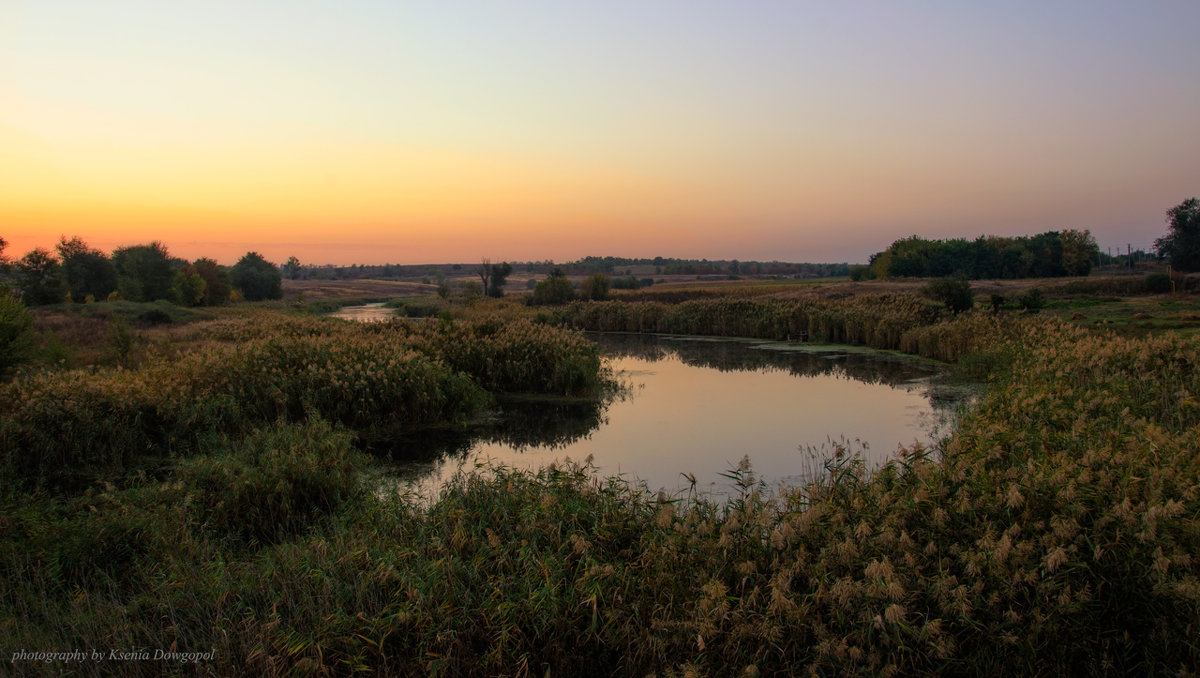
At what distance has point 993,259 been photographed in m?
61.8

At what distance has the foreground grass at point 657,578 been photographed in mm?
3646

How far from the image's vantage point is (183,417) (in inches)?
363

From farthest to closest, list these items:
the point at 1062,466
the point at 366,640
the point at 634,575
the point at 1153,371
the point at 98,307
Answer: the point at 98,307 < the point at 1153,371 < the point at 1062,466 < the point at 634,575 < the point at 366,640

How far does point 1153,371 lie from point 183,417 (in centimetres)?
1434

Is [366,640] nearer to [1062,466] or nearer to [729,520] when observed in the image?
[729,520]

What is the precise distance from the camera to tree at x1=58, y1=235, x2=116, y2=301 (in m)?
39.2

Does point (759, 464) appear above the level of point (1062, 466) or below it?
below

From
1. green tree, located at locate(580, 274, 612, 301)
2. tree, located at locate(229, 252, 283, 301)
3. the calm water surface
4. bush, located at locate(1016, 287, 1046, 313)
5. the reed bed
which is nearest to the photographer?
the calm water surface

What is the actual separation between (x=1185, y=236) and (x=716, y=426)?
181 feet

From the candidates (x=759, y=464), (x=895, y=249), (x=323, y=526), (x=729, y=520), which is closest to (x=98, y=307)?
(x=323, y=526)

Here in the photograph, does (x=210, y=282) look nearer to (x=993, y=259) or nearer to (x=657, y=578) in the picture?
(x=657, y=578)

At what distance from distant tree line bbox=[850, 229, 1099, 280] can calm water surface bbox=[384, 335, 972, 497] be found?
48.9 meters

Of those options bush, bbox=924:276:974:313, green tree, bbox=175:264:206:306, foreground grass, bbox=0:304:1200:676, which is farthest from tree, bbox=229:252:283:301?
foreground grass, bbox=0:304:1200:676

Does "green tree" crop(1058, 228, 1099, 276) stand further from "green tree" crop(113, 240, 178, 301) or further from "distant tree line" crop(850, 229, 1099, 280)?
"green tree" crop(113, 240, 178, 301)
